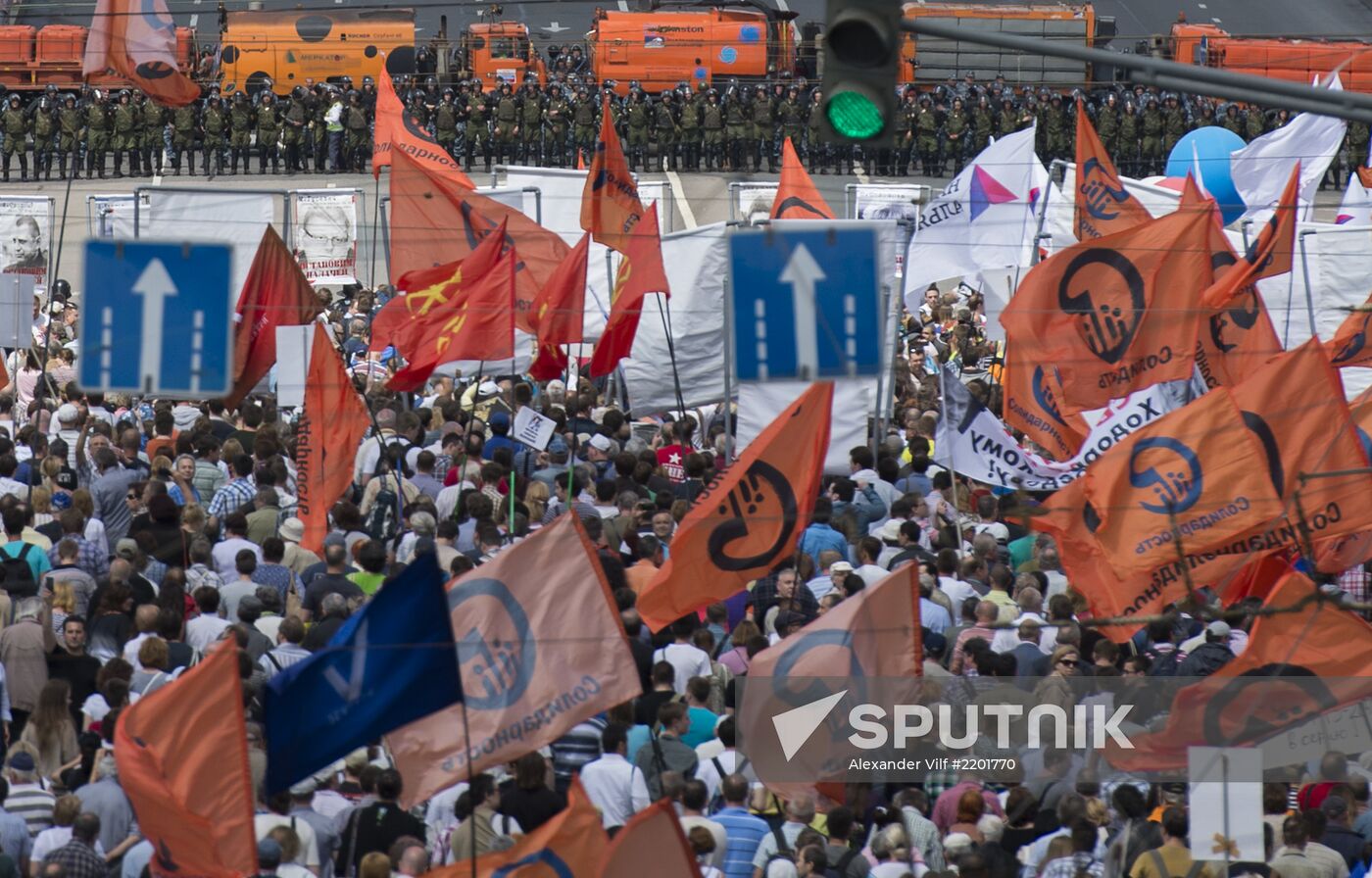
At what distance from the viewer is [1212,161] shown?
2433cm

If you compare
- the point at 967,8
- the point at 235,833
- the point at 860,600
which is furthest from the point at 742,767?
the point at 967,8

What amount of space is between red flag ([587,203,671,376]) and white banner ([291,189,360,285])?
26.9ft

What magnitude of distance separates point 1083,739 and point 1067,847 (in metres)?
1.45

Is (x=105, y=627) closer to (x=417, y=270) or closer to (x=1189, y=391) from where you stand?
(x=417, y=270)

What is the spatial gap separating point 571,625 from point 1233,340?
7.89 m

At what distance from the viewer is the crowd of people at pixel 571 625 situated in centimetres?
841

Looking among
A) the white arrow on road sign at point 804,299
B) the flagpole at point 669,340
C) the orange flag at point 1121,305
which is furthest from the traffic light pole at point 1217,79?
the flagpole at point 669,340

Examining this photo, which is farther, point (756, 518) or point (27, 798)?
point (756, 518)

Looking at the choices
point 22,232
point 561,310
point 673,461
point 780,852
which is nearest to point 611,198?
point 561,310

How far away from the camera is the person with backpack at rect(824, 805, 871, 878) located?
8281 mm

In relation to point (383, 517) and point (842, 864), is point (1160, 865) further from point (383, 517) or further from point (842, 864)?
point (383, 517)

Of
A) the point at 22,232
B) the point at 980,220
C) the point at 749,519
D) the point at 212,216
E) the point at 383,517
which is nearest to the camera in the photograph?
the point at 749,519

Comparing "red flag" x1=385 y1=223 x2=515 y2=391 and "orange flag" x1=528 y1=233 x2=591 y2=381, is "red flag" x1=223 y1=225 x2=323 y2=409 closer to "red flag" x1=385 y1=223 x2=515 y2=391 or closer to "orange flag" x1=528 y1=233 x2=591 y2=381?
"red flag" x1=385 y1=223 x2=515 y2=391

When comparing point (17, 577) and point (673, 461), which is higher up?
point (17, 577)
